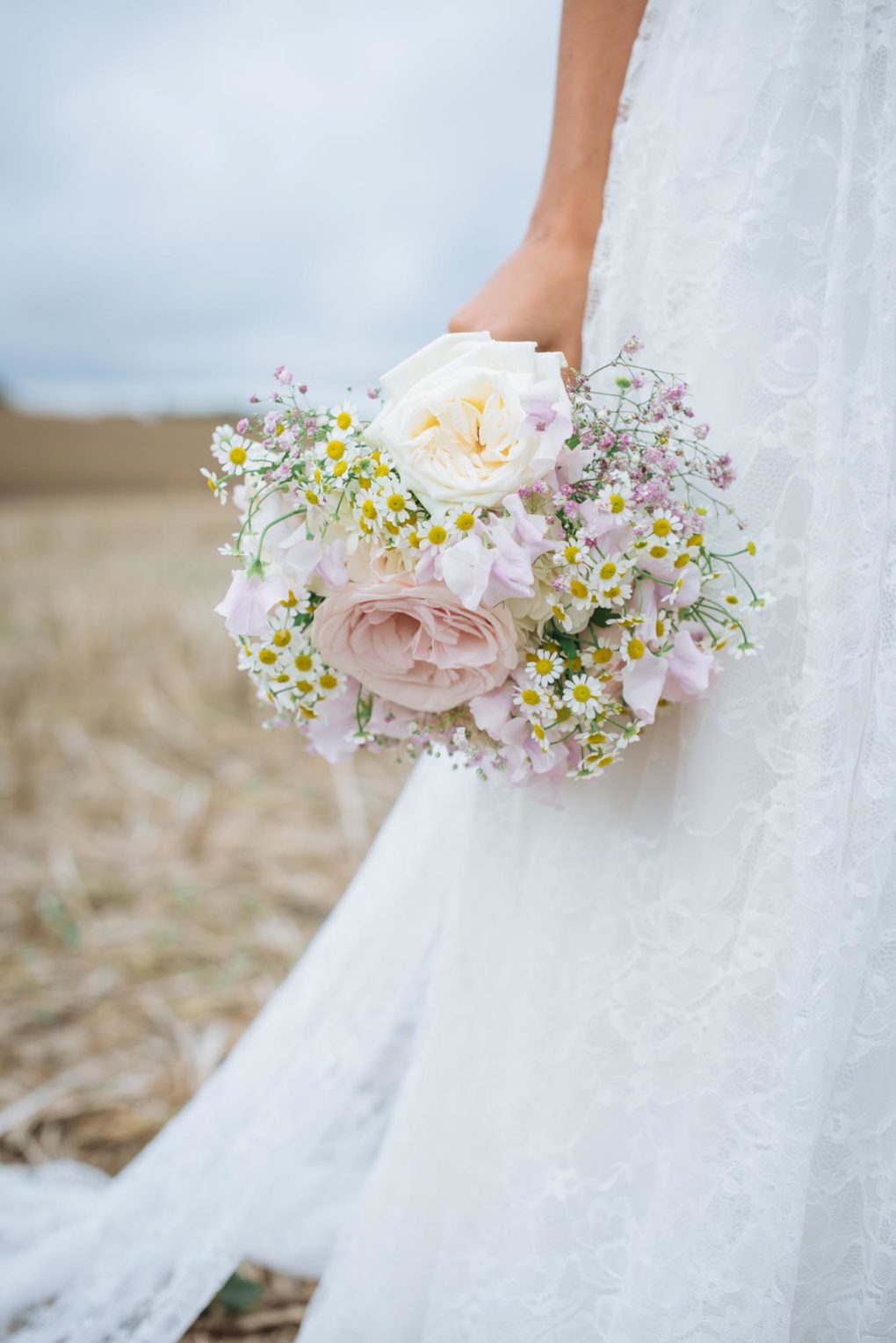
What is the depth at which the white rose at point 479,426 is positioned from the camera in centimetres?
86

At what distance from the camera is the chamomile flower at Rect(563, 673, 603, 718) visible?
2.95 ft

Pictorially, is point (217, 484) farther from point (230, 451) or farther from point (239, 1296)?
→ point (239, 1296)

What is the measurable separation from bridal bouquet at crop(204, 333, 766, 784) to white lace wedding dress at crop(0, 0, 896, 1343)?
0.10 meters

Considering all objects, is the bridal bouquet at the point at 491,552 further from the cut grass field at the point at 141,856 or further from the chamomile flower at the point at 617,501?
the cut grass field at the point at 141,856

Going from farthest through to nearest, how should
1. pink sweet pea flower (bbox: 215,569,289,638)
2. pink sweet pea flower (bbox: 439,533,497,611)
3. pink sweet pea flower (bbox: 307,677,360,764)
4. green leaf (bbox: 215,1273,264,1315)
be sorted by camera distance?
green leaf (bbox: 215,1273,264,1315) < pink sweet pea flower (bbox: 307,677,360,764) < pink sweet pea flower (bbox: 215,569,289,638) < pink sweet pea flower (bbox: 439,533,497,611)

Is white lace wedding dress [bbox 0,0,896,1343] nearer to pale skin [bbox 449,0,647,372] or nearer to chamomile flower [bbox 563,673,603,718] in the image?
pale skin [bbox 449,0,647,372]

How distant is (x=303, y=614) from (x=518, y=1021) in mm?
565

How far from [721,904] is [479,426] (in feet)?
1.74

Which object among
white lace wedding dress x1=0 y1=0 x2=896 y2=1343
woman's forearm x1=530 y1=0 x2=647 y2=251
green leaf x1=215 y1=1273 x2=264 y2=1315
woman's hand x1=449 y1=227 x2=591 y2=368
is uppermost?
woman's forearm x1=530 y1=0 x2=647 y2=251

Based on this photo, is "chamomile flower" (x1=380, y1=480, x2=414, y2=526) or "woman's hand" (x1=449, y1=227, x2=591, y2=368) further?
"woman's hand" (x1=449, y1=227, x2=591, y2=368)

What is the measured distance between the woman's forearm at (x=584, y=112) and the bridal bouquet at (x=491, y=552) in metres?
0.30

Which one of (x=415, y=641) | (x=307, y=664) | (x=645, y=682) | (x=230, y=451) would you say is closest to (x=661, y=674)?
(x=645, y=682)

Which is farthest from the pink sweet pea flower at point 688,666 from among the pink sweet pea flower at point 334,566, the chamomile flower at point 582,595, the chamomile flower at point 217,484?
the chamomile flower at point 217,484

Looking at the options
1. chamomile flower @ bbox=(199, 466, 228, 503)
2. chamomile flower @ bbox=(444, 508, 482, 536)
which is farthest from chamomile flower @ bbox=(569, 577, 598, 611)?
chamomile flower @ bbox=(199, 466, 228, 503)
